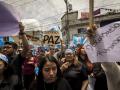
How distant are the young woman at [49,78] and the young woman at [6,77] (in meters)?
0.36

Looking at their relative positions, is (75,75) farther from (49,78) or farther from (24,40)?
(49,78)

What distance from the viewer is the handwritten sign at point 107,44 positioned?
4.33 meters

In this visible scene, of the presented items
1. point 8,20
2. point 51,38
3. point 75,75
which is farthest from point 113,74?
point 51,38

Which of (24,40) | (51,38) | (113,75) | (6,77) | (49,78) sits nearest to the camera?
(113,75)

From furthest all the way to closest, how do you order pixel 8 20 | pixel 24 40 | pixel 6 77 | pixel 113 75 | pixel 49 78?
1. pixel 8 20
2. pixel 24 40
3. pixel 6 77
4. pixel 49 78
5. pixel 113 75

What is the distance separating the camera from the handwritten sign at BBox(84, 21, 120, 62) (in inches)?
170

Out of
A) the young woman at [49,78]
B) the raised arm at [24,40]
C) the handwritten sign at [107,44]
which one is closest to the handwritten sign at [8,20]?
the raised arm at [24,40]

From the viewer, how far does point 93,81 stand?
493cm

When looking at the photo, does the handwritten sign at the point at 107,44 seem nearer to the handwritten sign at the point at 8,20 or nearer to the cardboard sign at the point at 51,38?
the handwritten sign at the point at 8,20

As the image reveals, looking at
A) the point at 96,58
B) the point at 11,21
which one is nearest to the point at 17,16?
the point at 11,21

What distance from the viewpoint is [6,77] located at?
5.47 m

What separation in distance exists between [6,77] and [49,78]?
79 cm

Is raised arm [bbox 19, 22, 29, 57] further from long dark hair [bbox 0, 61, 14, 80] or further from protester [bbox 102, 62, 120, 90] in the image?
protester [bbox 102, 62, 120, 90]

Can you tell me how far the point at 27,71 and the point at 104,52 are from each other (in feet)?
13.4
